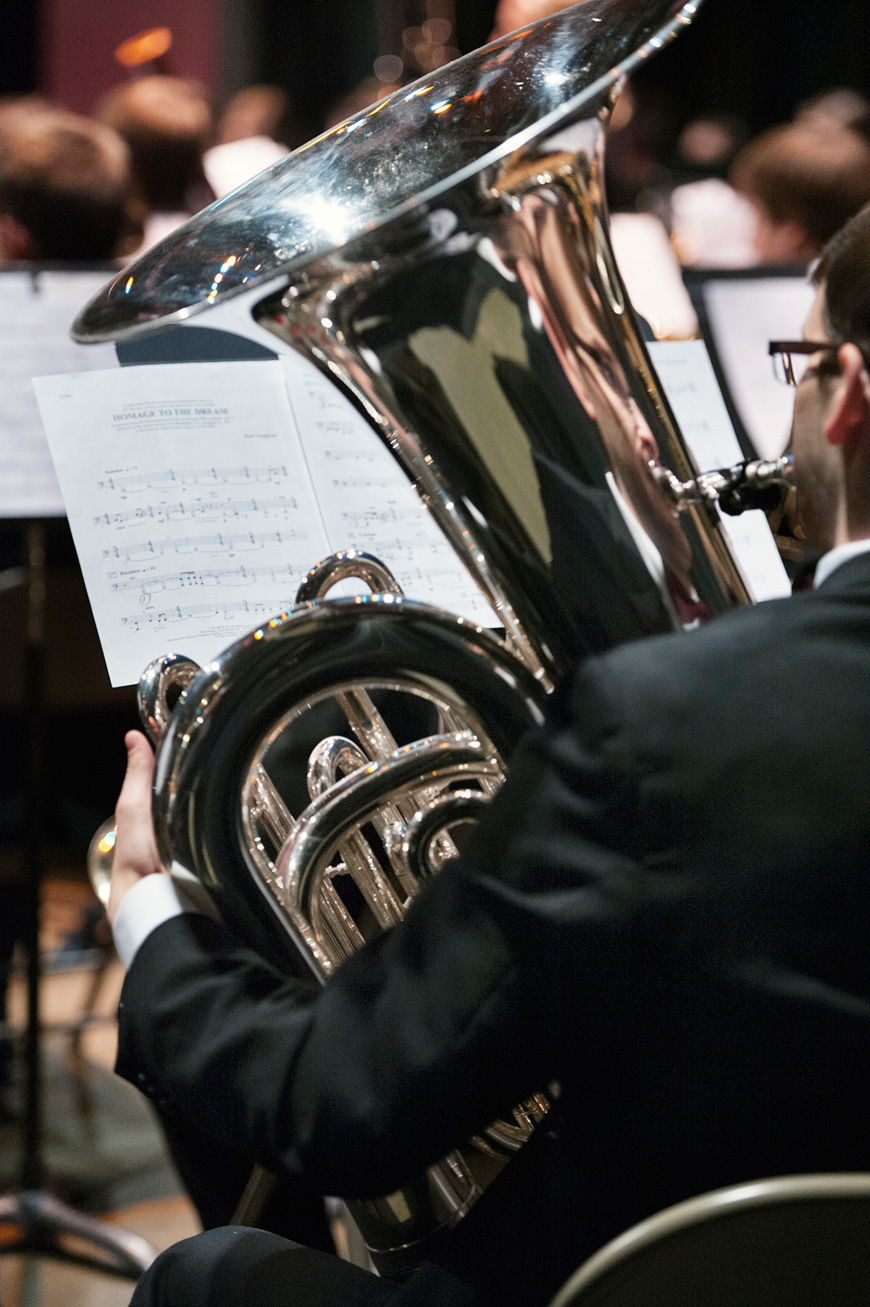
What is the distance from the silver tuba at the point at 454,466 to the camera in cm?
70

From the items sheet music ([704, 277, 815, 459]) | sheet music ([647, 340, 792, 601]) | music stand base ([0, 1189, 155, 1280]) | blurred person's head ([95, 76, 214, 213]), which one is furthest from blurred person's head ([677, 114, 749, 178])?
music stand base ([0, 1189, 155, 1280])

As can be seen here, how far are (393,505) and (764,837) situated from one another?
0.64 meters

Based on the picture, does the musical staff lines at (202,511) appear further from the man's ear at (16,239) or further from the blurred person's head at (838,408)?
the man's ear at (16,239)

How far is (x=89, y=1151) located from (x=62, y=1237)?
33 cm

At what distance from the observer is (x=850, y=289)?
0.71 meters

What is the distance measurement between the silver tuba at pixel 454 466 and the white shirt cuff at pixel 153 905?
1cm

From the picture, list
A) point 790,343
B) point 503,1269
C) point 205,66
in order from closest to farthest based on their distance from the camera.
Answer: point 503,1269
point 790,343
point 205,66

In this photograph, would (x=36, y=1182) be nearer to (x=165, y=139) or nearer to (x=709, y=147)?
(x=165, y=139)

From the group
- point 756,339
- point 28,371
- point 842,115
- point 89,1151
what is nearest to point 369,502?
point 28,371

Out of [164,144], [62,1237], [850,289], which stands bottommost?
[62,1237]

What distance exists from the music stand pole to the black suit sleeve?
1100 millimetres

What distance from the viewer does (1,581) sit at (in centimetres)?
181

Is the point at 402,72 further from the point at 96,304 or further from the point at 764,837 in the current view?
the point at 764,837

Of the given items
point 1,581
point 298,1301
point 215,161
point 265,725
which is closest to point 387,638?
point 265,725
